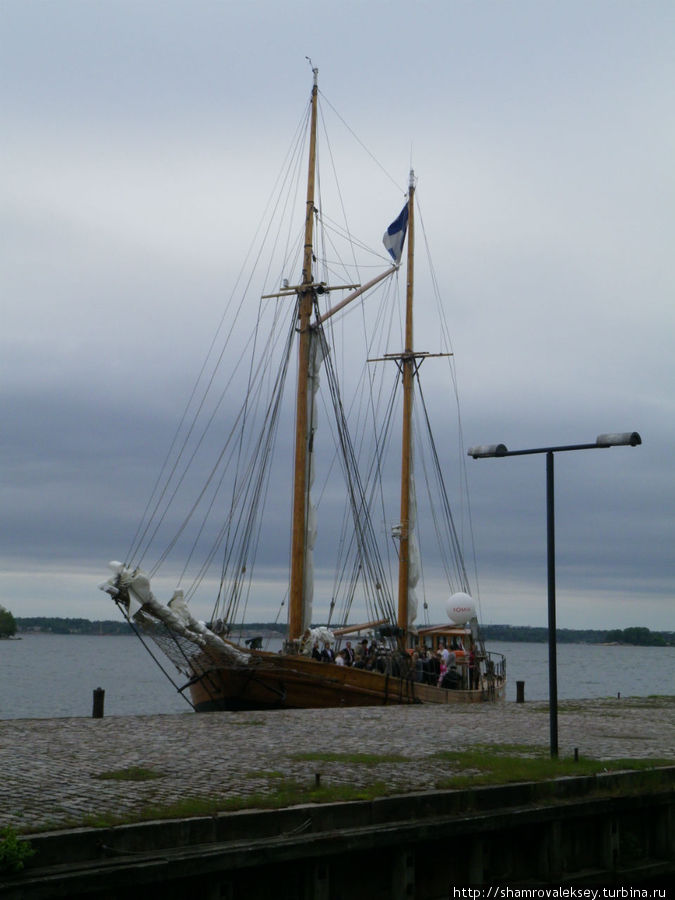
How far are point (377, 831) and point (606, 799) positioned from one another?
407 centimetres

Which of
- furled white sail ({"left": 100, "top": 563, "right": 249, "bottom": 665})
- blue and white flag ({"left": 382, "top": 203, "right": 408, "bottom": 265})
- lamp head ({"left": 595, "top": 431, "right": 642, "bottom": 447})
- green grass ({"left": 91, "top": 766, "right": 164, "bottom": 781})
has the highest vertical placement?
blue and white flag ({"left": 382, "top": 203, "right": 408, "bottom": 265})

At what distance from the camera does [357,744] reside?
58.9 feet

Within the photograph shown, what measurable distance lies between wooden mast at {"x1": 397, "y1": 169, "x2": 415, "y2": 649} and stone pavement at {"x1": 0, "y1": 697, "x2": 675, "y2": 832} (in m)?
17.9

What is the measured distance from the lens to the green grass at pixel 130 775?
1296 cm

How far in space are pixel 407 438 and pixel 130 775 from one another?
34.7 meters

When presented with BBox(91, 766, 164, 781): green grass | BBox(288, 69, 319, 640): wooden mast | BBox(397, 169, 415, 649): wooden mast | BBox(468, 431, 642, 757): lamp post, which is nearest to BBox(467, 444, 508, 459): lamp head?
BBox(468, 431, 642, 757): lamp post

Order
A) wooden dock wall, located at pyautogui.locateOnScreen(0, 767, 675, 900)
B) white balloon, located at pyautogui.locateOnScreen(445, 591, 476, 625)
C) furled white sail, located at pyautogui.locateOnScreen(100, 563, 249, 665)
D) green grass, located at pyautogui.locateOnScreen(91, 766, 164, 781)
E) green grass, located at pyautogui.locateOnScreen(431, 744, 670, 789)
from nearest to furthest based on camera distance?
wooden dock wall, located at pyautogui.locateOnScreen(0, 767, 675, 900)
green grass, located at pyautogui.locateOnScreen(91, 766, 164, 781)
green grass, located at pyautogui.locateOnScreen(431, 744, 670, 789)
furled white sail, located at pyautogui.locateOnScreen(100, 563, 249, 665)
white balloon, located at pyautogui.locateOnScreen(445, 591, 476, 625)

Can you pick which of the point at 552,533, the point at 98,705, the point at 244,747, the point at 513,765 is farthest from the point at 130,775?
the point at 98,705

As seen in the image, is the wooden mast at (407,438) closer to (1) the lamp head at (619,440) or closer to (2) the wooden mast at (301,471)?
(2) the wooden mast at (301,471)

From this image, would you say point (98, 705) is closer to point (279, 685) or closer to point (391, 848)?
point (279, 685)

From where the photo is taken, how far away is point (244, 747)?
17000mm

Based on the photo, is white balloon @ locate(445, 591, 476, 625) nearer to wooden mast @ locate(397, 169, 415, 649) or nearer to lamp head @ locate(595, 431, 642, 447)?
wooden mast @ locate(397, 169, 415, 649)

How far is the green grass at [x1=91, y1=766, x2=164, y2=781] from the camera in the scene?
12961 millimetres

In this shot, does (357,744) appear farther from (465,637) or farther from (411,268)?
(411,268)
